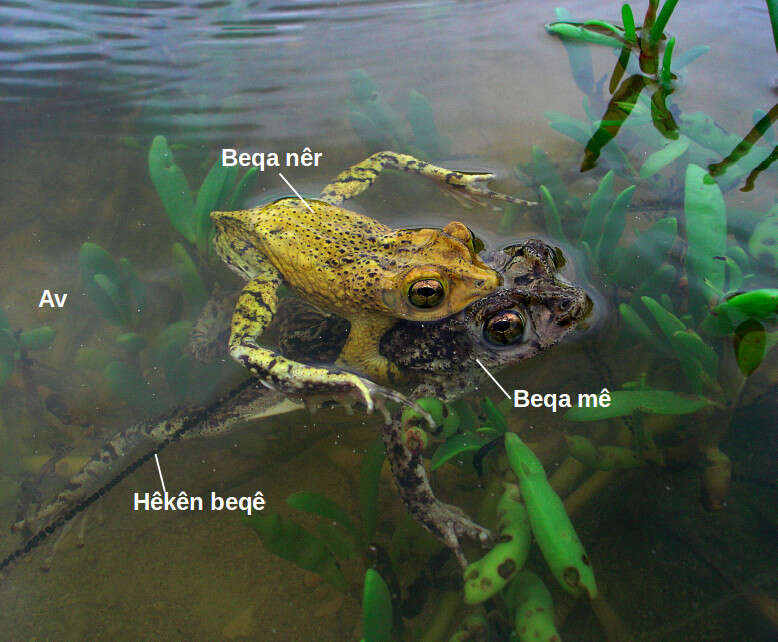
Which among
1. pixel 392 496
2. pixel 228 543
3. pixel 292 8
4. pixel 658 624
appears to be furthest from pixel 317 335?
pixel 292 8

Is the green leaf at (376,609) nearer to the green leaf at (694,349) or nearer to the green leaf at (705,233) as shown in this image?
the green leaf at (694,349)

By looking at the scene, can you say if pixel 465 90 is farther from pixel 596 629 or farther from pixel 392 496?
pixel 596 629

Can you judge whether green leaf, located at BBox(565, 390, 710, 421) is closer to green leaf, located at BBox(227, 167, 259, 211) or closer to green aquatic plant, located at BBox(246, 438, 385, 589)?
green aquatic plant, located at BBox(246, 438, 385, 589)

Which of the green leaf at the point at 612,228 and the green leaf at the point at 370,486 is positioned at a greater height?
the green leaf at the point at 612,228

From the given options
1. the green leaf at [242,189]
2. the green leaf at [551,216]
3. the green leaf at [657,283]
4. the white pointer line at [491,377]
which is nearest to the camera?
the green leaf at [657,283]

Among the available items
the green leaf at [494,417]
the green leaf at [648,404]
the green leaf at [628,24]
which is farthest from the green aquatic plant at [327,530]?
the green leaf at [628,24]

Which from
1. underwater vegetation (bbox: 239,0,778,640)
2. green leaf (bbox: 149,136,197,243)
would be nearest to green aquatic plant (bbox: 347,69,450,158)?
underwater vegetation (bbox: 239,0,778,640)

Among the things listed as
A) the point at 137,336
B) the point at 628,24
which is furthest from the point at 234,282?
the point at 628,24
